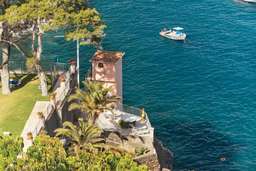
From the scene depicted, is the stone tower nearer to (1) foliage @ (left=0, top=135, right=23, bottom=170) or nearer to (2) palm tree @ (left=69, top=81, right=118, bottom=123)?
(2) palm tree @ (left=69, top=81, right=118, bottom=123)

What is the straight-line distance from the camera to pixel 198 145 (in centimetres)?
8288

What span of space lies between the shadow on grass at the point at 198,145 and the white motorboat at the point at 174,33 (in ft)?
92.2

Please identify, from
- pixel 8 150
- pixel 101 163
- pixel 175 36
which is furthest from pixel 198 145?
pixel 8 150

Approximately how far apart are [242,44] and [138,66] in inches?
914

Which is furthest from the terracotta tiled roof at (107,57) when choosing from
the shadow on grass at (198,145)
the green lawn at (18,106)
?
the shadow on grass at (198,145)

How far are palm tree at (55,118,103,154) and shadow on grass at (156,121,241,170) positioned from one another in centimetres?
2108

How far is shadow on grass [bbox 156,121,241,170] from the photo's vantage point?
260 ft

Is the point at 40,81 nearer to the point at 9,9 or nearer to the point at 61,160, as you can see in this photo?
the point at 9,9

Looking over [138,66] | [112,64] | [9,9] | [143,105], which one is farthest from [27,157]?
[138,66]

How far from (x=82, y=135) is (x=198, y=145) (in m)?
27.2

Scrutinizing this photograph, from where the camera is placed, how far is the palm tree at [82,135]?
59656mm

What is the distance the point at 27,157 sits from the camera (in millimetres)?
47125

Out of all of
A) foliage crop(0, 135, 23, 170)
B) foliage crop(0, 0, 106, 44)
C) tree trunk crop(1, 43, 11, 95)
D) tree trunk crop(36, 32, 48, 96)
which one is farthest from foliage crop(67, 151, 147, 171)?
tree trunk crop(1, 43, 11, 95)

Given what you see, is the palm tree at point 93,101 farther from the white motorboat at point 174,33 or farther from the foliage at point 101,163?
the white motorboat at point 174,33
